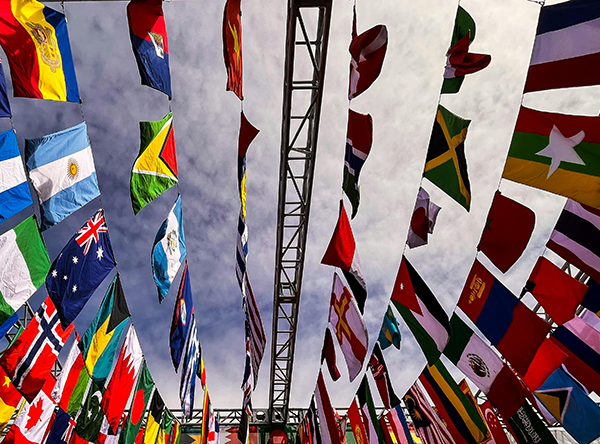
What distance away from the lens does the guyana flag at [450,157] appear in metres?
4.72

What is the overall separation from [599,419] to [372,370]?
3.81 meters

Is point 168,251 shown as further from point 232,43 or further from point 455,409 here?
point 455,409

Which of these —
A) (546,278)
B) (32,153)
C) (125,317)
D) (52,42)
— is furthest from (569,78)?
(125,317)

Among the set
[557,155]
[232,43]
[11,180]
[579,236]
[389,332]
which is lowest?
[579,236]

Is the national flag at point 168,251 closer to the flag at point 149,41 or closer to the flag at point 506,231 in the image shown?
the flag at point 149,41

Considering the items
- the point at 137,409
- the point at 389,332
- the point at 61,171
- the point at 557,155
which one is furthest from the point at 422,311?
the point at 137,409

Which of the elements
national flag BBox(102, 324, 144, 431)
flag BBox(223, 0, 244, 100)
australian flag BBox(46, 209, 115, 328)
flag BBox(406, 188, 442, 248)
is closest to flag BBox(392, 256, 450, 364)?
flag BBox(406, 188, 442, 248)

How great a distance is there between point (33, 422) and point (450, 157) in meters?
7.62

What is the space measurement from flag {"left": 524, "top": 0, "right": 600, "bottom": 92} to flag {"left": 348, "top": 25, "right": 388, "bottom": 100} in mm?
1735

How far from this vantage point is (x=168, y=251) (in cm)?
542

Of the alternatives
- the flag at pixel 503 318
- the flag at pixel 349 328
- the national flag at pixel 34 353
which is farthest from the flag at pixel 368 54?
the national flag at pixel 34 353

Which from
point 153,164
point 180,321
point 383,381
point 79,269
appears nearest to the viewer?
point 153,164

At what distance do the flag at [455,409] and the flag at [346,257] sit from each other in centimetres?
220

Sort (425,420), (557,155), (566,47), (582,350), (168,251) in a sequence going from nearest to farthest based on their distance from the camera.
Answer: (566,47), (557,155), (168,251), (582,350), (425,420)
